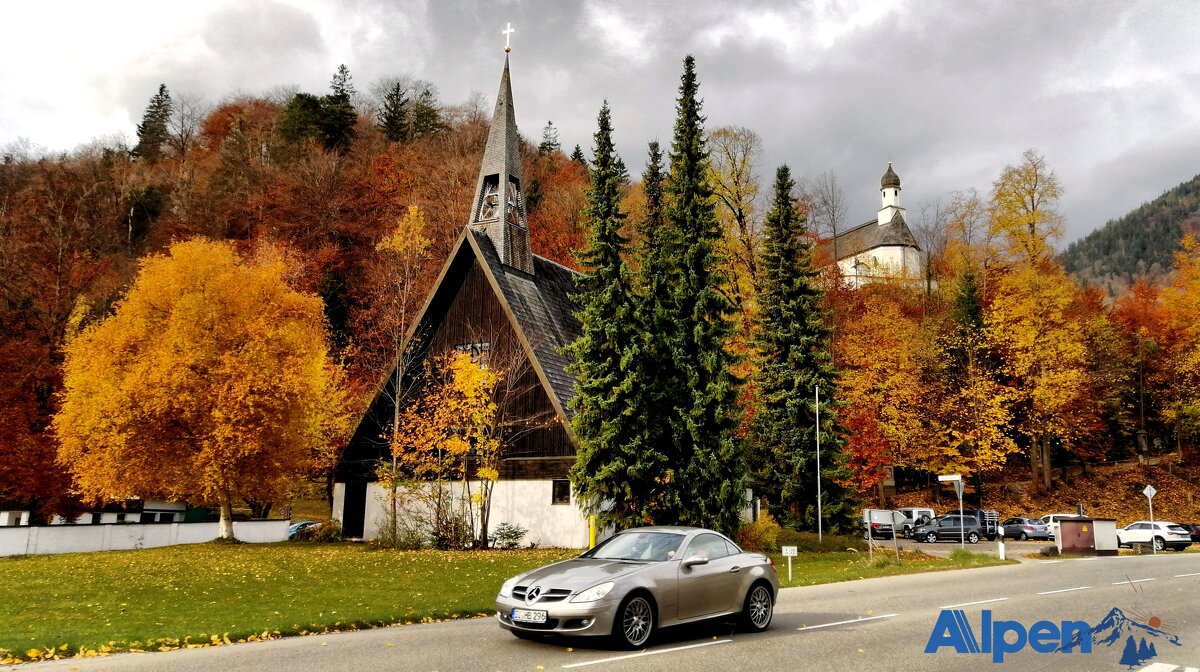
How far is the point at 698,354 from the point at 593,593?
1769cm

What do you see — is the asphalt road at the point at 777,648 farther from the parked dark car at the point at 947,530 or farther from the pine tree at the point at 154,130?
the pine tree at the point at 154,130

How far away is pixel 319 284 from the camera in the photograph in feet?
152

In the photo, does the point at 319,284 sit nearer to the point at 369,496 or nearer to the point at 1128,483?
the point at 369,496

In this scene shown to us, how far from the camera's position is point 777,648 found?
9.17m

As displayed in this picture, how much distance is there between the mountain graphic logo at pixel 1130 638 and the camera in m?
9.24

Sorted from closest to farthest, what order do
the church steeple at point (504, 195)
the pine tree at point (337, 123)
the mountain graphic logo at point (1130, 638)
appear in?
the mountain graphic logo at point (1130, 638) < the church steeple at point (504, 195) < the pine tree at point (337, 123)

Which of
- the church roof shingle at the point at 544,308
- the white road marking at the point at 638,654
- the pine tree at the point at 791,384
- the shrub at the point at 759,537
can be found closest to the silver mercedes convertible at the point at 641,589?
the white road marking at the point at 638,654

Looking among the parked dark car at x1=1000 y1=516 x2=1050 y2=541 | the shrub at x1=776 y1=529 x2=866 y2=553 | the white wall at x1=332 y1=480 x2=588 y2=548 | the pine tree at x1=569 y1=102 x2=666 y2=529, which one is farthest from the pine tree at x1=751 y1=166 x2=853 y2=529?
the parked dark car at x1=1000 y1=516 x2=1050 y2=541

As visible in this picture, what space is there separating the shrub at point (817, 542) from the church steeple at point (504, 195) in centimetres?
1416

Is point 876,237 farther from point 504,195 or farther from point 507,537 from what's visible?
point 507,537

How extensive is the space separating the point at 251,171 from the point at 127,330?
30.7 metres

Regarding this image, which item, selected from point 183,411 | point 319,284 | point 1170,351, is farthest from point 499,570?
point 1170,351

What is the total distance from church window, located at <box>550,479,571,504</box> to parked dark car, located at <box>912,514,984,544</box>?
74.4ft

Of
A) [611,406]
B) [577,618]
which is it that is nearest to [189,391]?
[611,406]
